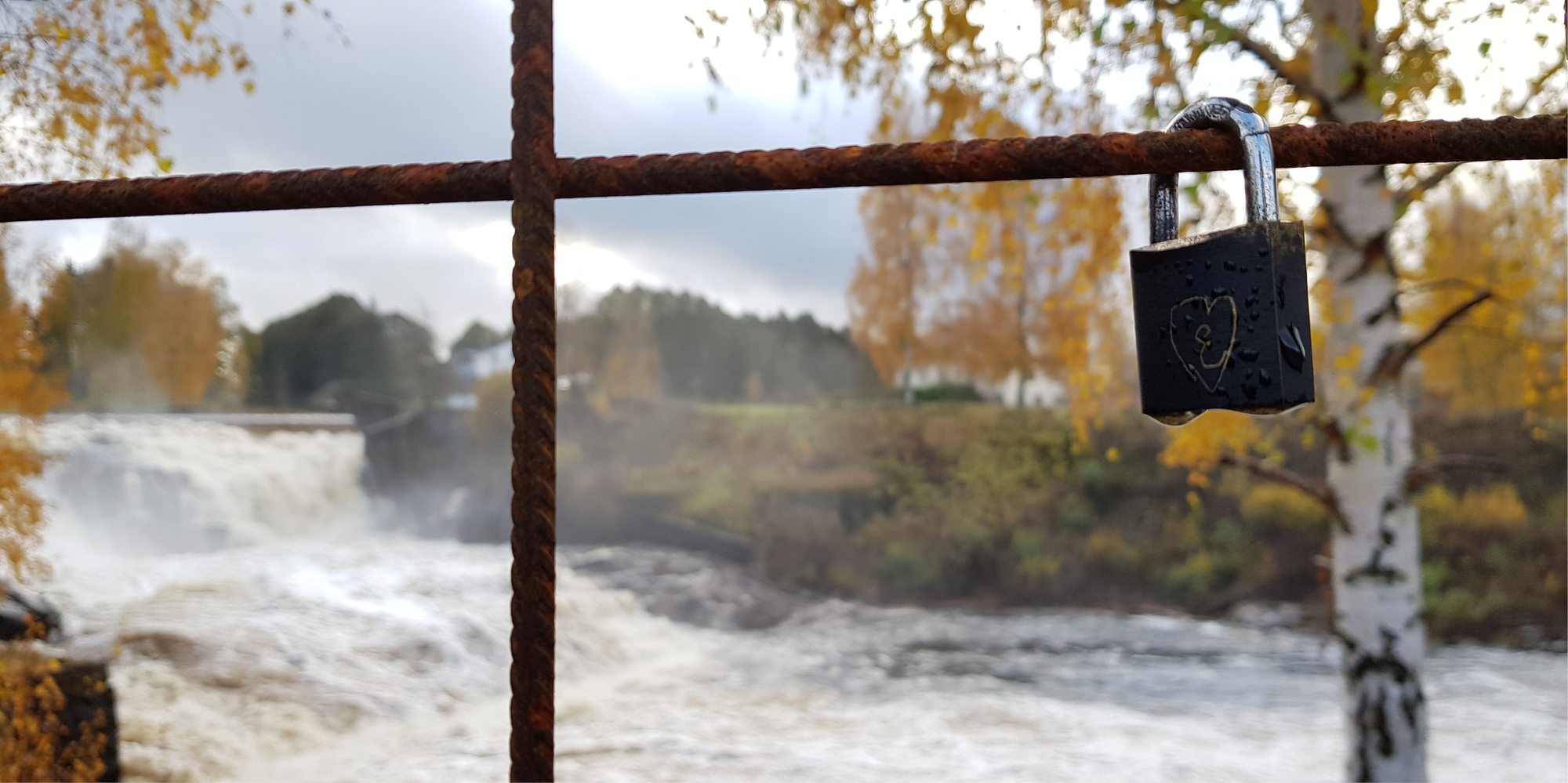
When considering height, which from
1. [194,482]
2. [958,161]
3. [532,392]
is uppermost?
[958,161]

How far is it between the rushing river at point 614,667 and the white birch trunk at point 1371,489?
29.3ft

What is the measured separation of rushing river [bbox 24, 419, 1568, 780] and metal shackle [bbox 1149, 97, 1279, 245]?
11.7m

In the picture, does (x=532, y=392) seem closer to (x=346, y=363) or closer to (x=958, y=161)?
(x=958, y=161)

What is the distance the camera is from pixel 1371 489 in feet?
10.3

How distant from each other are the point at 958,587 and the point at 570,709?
6.92 m

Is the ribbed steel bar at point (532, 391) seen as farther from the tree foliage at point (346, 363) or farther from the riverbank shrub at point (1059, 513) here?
the tree foliage at point (346, 363)

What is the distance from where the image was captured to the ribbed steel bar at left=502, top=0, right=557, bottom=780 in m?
0.56

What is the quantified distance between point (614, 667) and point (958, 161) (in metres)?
15.2

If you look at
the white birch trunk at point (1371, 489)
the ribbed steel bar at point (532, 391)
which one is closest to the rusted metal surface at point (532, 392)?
the ribbed steel bar at point (532, 391)

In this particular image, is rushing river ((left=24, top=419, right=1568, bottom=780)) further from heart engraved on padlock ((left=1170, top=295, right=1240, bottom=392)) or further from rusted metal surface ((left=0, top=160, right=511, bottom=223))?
heart engraved on padlock ((left=1170, top=295, right=1240, bottom=392))

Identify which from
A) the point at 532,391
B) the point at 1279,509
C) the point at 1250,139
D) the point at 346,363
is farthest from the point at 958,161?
the point at 346,363

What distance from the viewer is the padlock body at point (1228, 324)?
564mm

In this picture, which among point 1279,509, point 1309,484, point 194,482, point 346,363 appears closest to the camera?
point 1309,484

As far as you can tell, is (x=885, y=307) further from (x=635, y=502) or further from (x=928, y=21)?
(x=928, y=21)
